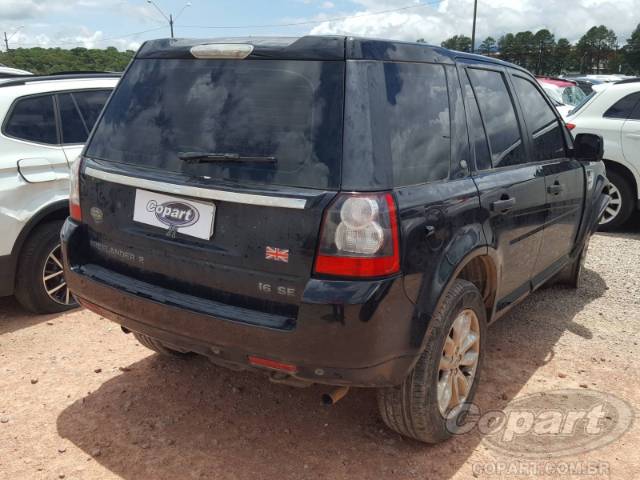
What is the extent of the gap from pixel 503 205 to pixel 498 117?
575mm

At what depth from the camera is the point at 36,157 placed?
14.2ft

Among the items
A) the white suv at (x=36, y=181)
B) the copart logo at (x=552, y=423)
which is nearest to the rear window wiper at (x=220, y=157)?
the copart logo at (x=552, y=423)

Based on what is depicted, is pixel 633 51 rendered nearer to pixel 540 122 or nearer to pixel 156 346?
pixel 540 122

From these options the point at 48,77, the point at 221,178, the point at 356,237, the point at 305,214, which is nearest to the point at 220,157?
the point at 221,178

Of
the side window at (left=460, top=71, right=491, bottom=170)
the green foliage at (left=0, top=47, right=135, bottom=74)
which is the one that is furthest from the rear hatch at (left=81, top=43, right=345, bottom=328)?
the green foliage at (left=0, top=47, right=135, bottom=74)

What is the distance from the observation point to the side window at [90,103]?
16.0ft

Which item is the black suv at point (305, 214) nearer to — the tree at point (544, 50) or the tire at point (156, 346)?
the tire at point (156, 346)

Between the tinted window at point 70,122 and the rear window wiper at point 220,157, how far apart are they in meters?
2.54

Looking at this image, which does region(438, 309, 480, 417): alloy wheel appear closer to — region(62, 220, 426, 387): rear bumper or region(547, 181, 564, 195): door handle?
region(62, 220, 426, 387): rear bumper

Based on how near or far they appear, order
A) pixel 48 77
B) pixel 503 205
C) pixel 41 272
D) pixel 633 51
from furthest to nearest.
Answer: pixel 633 51 → pixel 48 77 → pixel 41 272 → pixel 503 205

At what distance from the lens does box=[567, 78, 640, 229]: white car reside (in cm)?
698

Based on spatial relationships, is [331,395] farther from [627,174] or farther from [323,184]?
[627,174]

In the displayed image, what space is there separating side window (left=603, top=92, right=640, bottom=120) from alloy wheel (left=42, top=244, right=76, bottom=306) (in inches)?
246

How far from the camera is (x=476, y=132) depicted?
303 centimetres
